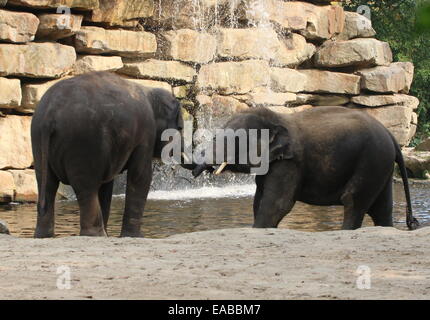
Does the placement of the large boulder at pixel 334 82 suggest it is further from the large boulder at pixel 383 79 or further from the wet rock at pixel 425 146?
the wet rock at pixel 425 146

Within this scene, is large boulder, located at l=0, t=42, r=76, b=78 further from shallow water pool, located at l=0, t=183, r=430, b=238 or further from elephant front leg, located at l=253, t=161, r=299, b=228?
elephant front leg, located at l=253, t=161, r=299, b=228

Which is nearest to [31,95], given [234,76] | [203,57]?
[203,57]

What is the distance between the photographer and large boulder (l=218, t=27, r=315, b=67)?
22.0 m

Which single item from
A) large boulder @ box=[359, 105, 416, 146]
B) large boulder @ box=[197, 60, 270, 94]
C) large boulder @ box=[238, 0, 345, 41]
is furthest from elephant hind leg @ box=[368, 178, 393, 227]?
large boulder @ box=[359, 105, 416, 146]

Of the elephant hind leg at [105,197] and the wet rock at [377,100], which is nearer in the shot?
the elephant hind leg at [105,197]

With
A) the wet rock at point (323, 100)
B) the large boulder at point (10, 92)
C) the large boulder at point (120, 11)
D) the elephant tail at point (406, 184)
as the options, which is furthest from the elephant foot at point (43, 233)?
the wet rock at point (323, 100)

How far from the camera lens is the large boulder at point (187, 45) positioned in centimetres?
2058

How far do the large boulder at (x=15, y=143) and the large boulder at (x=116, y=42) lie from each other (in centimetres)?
235

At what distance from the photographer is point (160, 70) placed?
20.1m

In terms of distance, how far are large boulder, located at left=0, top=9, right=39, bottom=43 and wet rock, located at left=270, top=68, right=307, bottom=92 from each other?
24.1ft

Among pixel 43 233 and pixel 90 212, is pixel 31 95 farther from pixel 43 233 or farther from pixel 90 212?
pixel 90 212

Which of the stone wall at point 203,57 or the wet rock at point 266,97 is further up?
the stone wall at point 203,57

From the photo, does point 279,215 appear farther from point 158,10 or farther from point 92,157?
point 158,10

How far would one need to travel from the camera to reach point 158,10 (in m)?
20.8
